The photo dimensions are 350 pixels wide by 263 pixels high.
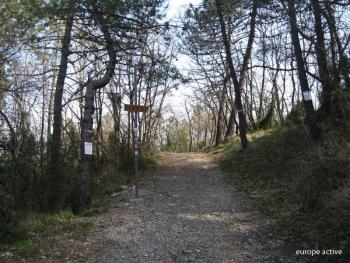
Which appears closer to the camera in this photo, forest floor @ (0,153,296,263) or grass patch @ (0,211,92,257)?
forest floor @ (0,153,296,263)

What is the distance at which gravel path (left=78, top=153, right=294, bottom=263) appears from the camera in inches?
223

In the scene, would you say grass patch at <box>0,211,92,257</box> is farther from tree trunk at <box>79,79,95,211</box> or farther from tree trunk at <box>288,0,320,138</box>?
Answer: tree trunk at <box>288,0,320,138</box>

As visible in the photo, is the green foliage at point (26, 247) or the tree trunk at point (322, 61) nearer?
the green foliage at point (26, 247)

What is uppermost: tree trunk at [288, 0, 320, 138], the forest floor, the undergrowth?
tree trunk at [288, 0, 320, 138]

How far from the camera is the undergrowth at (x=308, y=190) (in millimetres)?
5191

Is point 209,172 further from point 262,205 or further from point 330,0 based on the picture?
point 330,0

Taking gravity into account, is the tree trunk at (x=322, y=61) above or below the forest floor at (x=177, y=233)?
above

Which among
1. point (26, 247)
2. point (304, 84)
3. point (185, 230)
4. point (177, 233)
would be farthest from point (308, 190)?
point (26, 247)

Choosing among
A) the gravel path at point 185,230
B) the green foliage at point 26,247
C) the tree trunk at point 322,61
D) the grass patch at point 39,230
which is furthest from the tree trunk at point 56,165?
the tree trunk at point 322,61

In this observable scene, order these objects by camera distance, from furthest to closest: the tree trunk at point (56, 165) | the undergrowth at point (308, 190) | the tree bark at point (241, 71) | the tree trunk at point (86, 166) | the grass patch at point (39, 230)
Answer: the tree bark at point (241, 71) → the tree trunk at point (56, 165) → the tree trunk at point (86, 166) → the grass patch at point (39, 230) → the undergrowth at point (308, 190)

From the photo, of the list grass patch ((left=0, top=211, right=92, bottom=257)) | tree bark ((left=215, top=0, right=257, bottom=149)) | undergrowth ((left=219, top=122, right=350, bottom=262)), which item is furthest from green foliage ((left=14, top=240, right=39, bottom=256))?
tree bark ((left=215, top=0, right=257, bottom=149))

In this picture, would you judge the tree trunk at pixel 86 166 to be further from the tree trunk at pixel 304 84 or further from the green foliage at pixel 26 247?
the tree trunk at pixel 304 84

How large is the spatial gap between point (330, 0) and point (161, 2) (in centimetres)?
502

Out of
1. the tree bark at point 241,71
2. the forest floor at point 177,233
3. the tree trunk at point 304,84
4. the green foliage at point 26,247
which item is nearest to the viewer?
the forest floor at point 177,233
